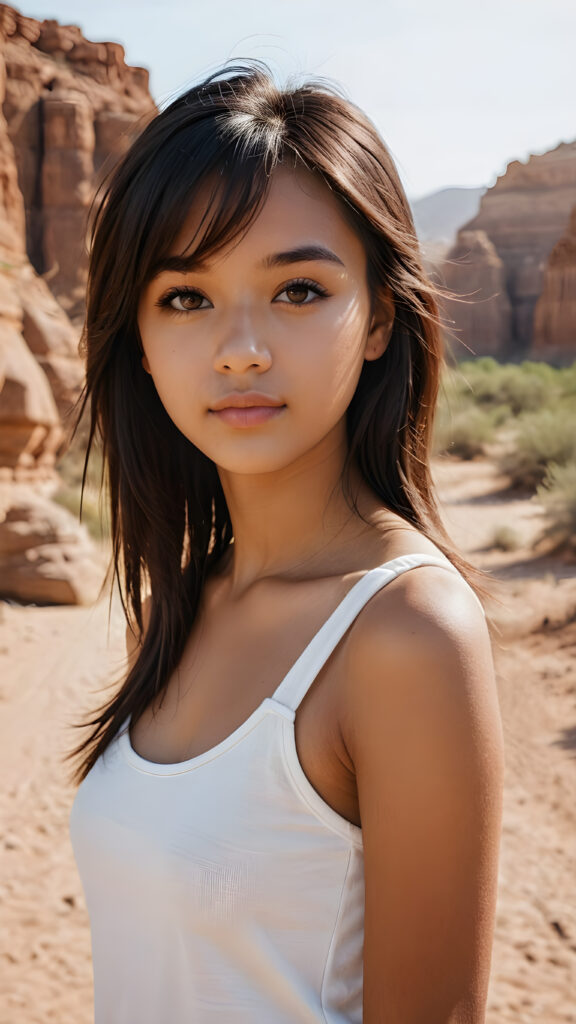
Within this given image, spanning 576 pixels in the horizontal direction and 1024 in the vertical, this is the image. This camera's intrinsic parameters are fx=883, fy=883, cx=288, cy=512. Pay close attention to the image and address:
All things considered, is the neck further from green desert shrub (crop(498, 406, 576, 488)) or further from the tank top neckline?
green desert shrub (crop(498, 406, 576, 488))

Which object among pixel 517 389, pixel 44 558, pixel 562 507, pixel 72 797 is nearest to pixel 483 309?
pixel 517 389

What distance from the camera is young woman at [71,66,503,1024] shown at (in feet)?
3.17

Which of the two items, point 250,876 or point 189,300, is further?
point 189,300

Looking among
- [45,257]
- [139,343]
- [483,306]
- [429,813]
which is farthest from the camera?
[483,306]

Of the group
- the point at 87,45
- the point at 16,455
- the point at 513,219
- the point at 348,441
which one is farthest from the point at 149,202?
the point at 513,219

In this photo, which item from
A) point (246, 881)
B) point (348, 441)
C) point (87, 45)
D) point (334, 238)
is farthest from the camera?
point (87, 45)

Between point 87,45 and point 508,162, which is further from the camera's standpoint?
point 508,162

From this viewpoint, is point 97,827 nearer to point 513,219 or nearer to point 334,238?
point 334,238

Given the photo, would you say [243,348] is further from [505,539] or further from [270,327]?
[505,539]

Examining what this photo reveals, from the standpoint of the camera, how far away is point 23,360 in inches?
395

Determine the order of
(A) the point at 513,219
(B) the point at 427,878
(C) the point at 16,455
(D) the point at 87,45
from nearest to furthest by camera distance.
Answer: (B) the point at 427,878 → (C) the point at 16,455 → (D) the point at 87,45 → (A) the point at 513,219

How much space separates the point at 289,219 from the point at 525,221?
161 ft

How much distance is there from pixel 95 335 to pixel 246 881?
97 centimetres

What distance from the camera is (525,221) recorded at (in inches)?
1818
